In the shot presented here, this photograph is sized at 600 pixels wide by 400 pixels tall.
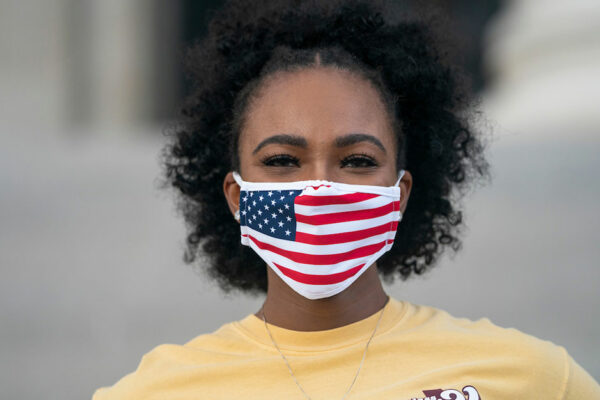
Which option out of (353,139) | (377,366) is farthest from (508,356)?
(353,139)

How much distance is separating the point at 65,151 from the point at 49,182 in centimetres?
108

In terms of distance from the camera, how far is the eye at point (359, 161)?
3164mm

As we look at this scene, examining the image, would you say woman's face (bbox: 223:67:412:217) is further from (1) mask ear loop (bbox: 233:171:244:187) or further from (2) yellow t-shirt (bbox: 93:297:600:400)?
(2) yellow t-shirt (bbox: 93:297:600:400)

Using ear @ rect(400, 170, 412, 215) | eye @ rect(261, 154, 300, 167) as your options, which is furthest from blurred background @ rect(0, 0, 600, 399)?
eye @ rect(261, 154, 300, 167)

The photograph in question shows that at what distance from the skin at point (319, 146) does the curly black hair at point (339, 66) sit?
10cm

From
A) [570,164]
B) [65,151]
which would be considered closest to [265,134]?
[570,164]

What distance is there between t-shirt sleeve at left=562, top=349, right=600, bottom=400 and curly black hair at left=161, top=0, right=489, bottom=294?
3.26 feet

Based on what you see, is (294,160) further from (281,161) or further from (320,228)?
(320,228)

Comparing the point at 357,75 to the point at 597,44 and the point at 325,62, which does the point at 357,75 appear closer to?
the point at 325,62

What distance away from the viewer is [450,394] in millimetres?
2916

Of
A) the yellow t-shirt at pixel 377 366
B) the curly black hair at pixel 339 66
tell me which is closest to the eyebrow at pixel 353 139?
Answer: the curly black hair at pixel 339 66

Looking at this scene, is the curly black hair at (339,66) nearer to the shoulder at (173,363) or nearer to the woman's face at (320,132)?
the woman's face at (320,132)

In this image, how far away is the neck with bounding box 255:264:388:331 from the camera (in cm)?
325

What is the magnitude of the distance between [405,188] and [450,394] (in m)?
0.91
